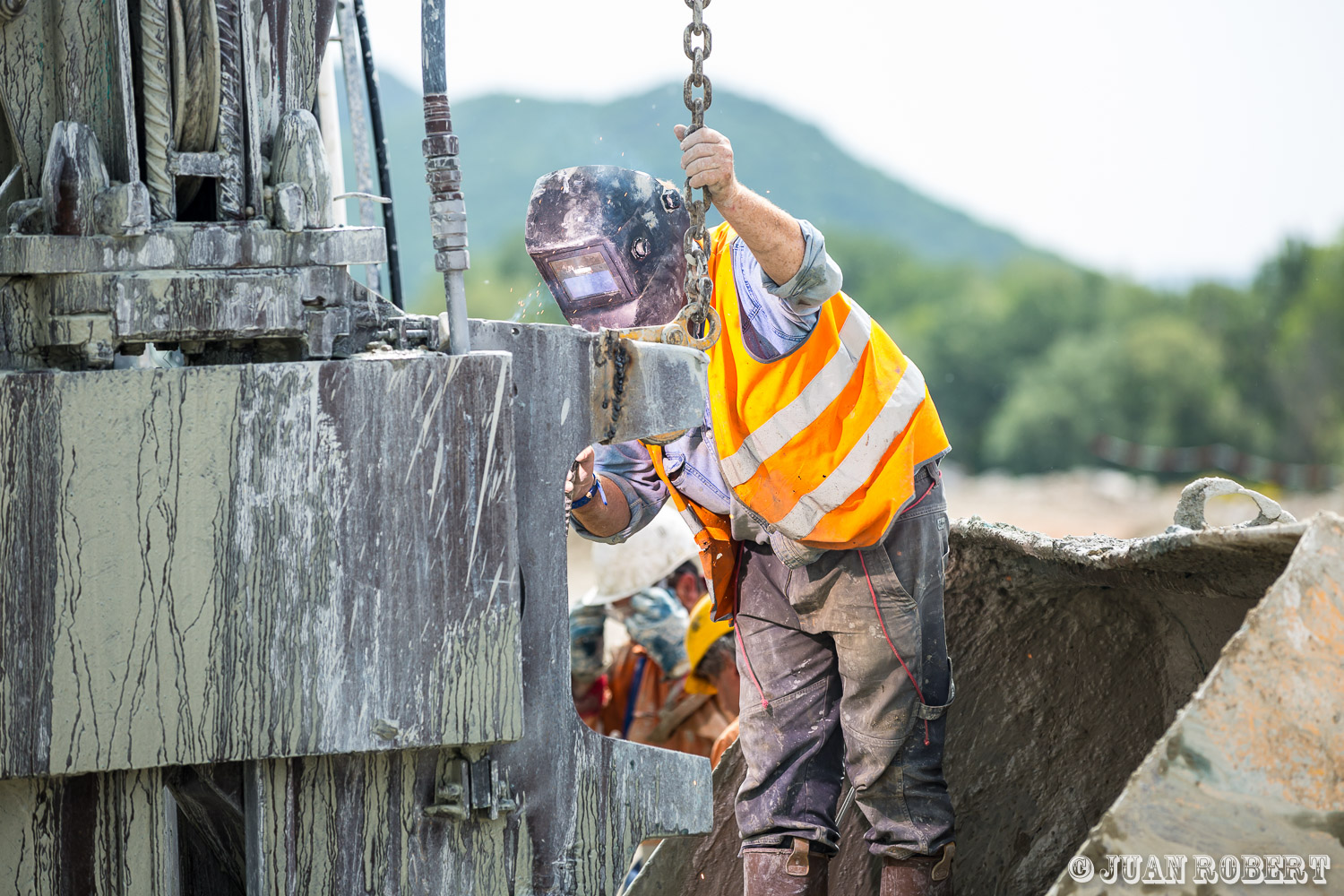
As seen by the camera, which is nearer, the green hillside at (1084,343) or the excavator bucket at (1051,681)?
the excavator bucket at (1051,681)

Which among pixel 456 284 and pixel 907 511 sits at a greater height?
pixel 456 284

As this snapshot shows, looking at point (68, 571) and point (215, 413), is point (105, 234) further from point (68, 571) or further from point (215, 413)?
point (68, 571)

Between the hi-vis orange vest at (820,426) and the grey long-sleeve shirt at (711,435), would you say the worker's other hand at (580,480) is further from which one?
the hi-vis orange vest at (820,426)

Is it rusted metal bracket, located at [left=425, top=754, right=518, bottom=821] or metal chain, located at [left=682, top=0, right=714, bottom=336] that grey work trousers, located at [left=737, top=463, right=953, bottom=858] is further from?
rusted metal bracket, located at [left=425, top=754, right=518, bottom=821]

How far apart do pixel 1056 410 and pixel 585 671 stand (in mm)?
45350

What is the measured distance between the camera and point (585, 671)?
549 centimetres

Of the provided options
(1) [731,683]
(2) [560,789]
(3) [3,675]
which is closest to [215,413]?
(3) [3,675]

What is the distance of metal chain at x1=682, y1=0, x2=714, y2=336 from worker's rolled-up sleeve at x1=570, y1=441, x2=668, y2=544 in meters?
0.80

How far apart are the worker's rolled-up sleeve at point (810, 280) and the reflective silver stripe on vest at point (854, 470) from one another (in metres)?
0.29

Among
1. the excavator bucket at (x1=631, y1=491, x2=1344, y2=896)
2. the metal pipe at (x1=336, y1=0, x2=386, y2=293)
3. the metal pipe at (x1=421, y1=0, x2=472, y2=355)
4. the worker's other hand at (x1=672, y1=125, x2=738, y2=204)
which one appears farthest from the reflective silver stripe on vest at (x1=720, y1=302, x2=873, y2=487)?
the metal pipe at (x1=336, y1=0, x2=386, y2=293)

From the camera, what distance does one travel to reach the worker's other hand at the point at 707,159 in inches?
98.3

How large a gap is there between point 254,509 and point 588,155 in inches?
2799

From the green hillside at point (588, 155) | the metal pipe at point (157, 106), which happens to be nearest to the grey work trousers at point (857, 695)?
the metal pipe at point (157, 106)

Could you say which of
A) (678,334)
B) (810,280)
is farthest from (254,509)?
(810,280)
